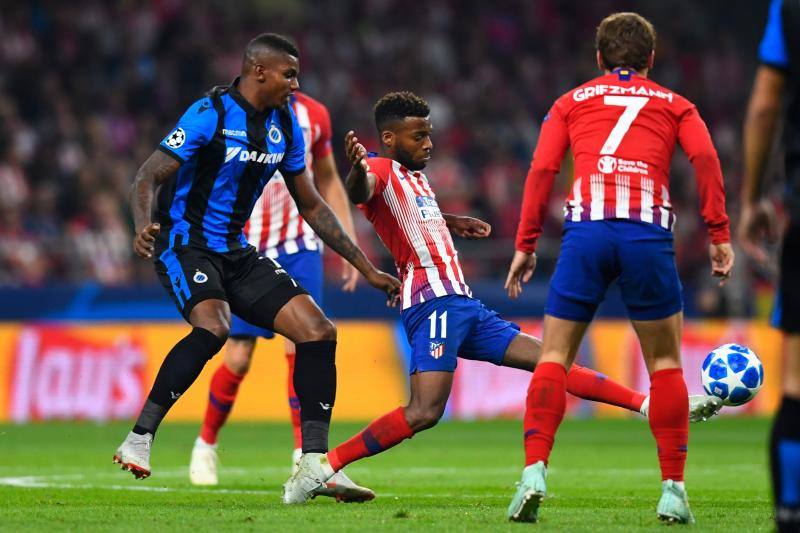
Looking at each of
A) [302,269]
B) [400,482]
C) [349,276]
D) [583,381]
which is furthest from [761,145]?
[349,276]

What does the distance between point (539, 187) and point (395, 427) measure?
1502 millimetres

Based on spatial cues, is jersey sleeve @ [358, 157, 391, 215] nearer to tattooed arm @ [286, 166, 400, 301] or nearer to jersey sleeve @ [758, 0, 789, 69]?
tattooed arm @ [286, 166, 400, 301]

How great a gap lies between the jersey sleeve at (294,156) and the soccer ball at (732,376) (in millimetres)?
2322

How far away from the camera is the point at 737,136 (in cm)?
2225

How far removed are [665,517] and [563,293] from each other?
3.38 feet

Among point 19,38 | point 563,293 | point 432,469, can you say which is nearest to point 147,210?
point 563,293

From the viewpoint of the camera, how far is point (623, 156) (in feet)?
19.2

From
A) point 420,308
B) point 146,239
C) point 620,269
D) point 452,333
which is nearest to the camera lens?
point 620,269

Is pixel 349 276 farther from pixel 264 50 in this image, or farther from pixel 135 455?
pixel 135 455

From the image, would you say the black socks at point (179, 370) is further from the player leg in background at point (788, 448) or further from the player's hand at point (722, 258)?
the player leg in background at point (788, 448)

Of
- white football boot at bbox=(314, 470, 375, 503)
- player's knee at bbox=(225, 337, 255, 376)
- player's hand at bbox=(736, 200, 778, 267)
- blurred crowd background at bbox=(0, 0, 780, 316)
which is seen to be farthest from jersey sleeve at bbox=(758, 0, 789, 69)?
blurred crowd background at bbox=(0, 0, 780, 316)

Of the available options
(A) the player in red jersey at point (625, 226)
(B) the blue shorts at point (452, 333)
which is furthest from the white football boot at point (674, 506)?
(B) the blue shorts at point (452, 333)

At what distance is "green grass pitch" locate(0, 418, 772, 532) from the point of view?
232 inches

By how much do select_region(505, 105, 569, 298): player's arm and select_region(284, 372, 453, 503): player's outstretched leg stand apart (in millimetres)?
935
